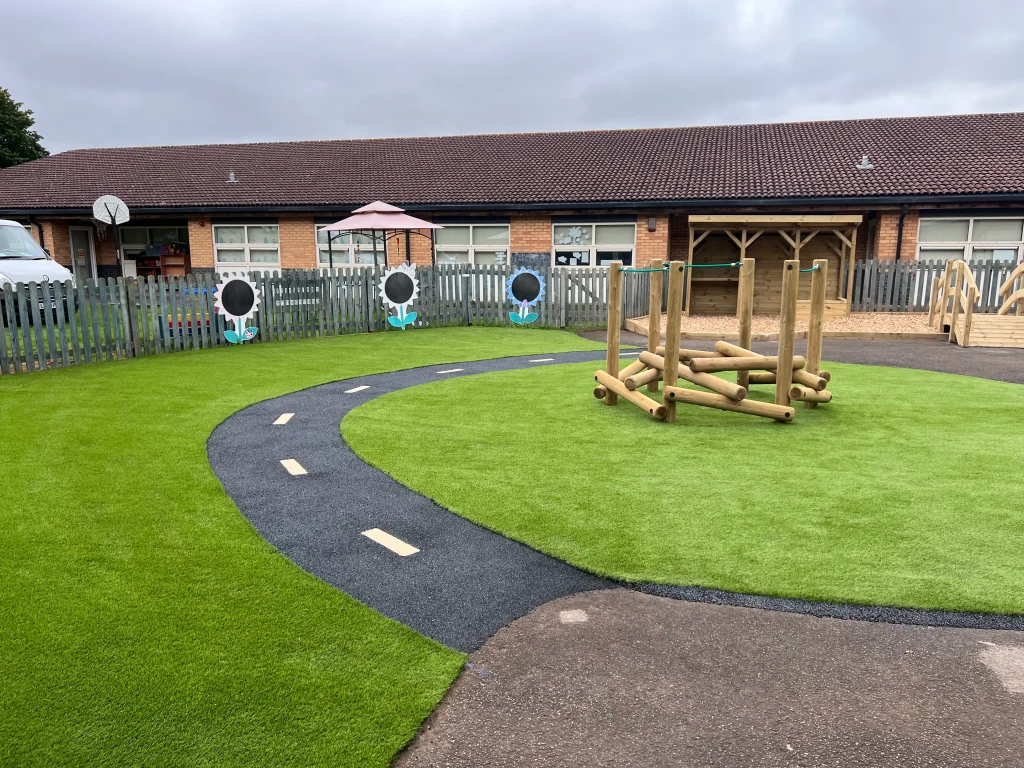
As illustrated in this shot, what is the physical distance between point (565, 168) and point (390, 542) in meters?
20.9

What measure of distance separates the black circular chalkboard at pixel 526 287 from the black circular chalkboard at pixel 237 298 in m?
5.87

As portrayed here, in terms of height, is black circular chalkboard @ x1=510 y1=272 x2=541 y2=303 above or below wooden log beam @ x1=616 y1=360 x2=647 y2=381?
above

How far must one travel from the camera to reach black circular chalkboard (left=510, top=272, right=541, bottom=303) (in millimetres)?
16500

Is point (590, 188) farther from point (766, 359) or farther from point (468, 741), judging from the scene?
point (468, 741)

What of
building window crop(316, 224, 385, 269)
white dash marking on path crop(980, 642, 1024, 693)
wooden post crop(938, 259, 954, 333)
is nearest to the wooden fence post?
white dash marking on path crop(980, 642, 1024, 693)

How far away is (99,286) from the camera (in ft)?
36.2

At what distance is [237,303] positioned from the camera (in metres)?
13.2

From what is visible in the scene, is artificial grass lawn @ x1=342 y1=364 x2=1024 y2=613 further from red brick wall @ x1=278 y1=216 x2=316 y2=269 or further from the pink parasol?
red brick wall @ x1=278 y1=216 x2=316 y2=269

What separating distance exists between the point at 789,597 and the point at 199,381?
26.5 ft

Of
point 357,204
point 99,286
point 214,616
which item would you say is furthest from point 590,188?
point 214,616

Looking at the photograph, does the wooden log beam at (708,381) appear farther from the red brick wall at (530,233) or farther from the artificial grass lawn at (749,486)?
the red brick wall at (530,233)

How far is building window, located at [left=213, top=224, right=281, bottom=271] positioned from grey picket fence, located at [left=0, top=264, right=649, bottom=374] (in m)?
8.04

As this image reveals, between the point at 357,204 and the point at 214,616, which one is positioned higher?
the point at 357,204

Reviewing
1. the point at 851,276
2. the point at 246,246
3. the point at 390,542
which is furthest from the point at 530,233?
the point at 390,542
